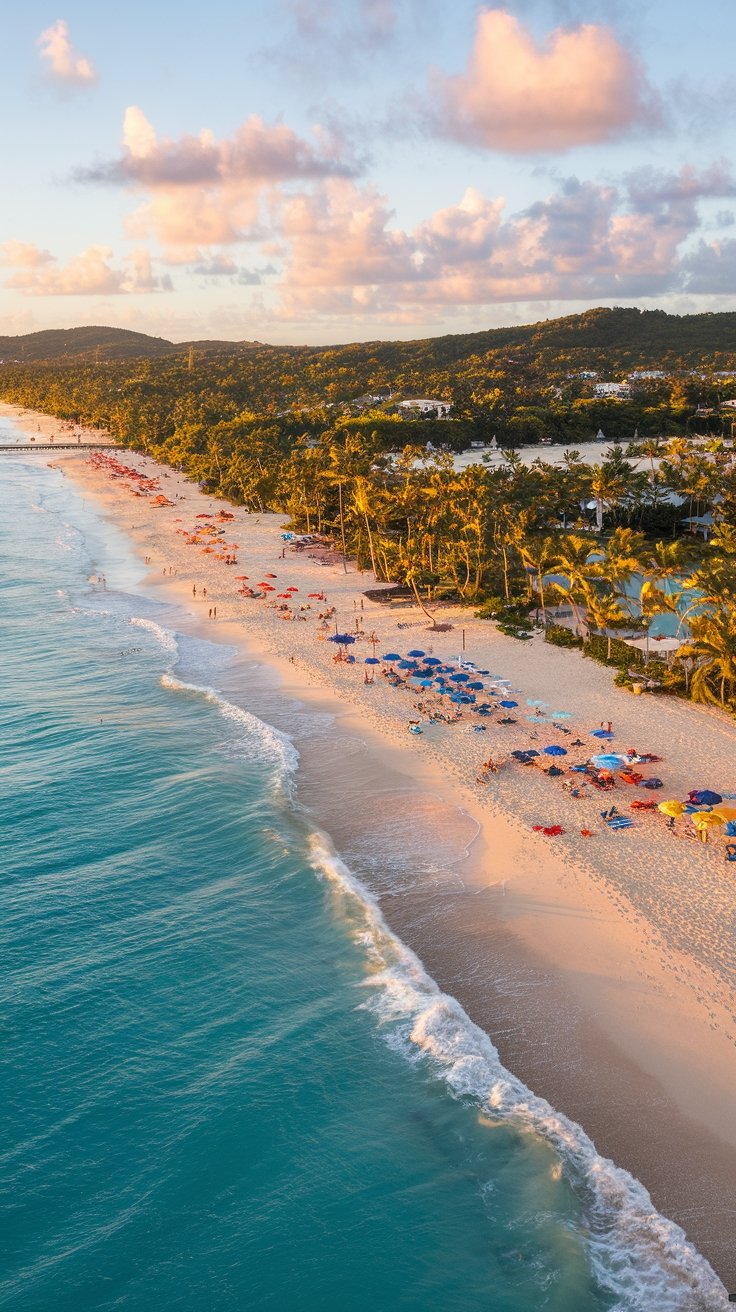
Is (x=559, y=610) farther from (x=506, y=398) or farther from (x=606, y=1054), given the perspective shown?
(x=506, y=398)

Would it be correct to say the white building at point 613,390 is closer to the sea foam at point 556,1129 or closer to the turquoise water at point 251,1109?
the turquoise water at point 251,1109

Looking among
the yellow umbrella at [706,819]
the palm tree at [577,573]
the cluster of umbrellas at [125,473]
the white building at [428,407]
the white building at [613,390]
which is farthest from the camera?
the white building at [613,390]

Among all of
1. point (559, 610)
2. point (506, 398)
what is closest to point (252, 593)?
point (559, 610)

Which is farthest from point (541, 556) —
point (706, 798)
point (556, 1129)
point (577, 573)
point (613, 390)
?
point (613, 390)

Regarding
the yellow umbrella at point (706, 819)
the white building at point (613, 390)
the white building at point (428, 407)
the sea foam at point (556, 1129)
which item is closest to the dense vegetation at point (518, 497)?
the white building at point (428, 407)

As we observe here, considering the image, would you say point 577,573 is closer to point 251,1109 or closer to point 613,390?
point 251,1109

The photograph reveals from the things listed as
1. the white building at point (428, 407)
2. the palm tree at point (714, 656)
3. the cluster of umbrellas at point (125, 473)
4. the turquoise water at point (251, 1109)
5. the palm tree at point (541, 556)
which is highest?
the white building at point (428, 407)

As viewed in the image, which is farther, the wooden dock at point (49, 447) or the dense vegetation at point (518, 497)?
the wooden dock at point (49, 447)
